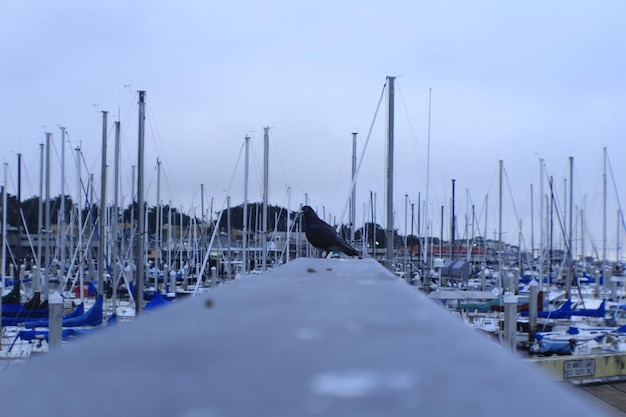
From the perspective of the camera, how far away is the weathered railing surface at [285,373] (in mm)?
1333

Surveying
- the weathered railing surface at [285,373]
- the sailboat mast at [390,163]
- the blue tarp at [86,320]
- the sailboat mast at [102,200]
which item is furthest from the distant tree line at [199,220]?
the weathered railing surface at [285,373]

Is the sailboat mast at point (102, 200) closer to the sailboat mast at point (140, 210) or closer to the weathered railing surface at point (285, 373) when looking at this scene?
the sailboat mast at point (140, 210)

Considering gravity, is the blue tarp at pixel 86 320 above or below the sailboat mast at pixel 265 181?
below

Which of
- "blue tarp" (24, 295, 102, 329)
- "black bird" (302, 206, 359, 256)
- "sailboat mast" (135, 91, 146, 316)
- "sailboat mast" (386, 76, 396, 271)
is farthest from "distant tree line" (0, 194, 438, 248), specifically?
"black bird" (302, 206, 359, 256)

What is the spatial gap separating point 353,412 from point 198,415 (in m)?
0.29

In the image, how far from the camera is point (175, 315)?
242 cm

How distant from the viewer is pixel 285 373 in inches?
60.4

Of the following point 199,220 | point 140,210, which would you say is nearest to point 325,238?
point 140,210

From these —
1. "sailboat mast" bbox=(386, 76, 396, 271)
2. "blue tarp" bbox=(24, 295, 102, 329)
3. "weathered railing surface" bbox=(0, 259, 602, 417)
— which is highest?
"sailboat mast" bbox=(386, 76, 396, 271)

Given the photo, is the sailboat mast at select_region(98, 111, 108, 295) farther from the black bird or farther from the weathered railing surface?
the weathered railing surface

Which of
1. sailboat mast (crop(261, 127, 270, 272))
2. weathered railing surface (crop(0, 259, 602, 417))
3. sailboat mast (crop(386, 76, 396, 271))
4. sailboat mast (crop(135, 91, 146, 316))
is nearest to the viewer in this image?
weathered railing surface (crop(0, 259, 602, 417))

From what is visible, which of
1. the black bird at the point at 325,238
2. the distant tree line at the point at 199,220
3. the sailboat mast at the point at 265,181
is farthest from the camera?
the distant tree line at the point at 199,220

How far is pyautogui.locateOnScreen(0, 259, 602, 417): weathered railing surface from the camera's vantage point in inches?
52.5

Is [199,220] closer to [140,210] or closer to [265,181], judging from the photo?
[265,181]
